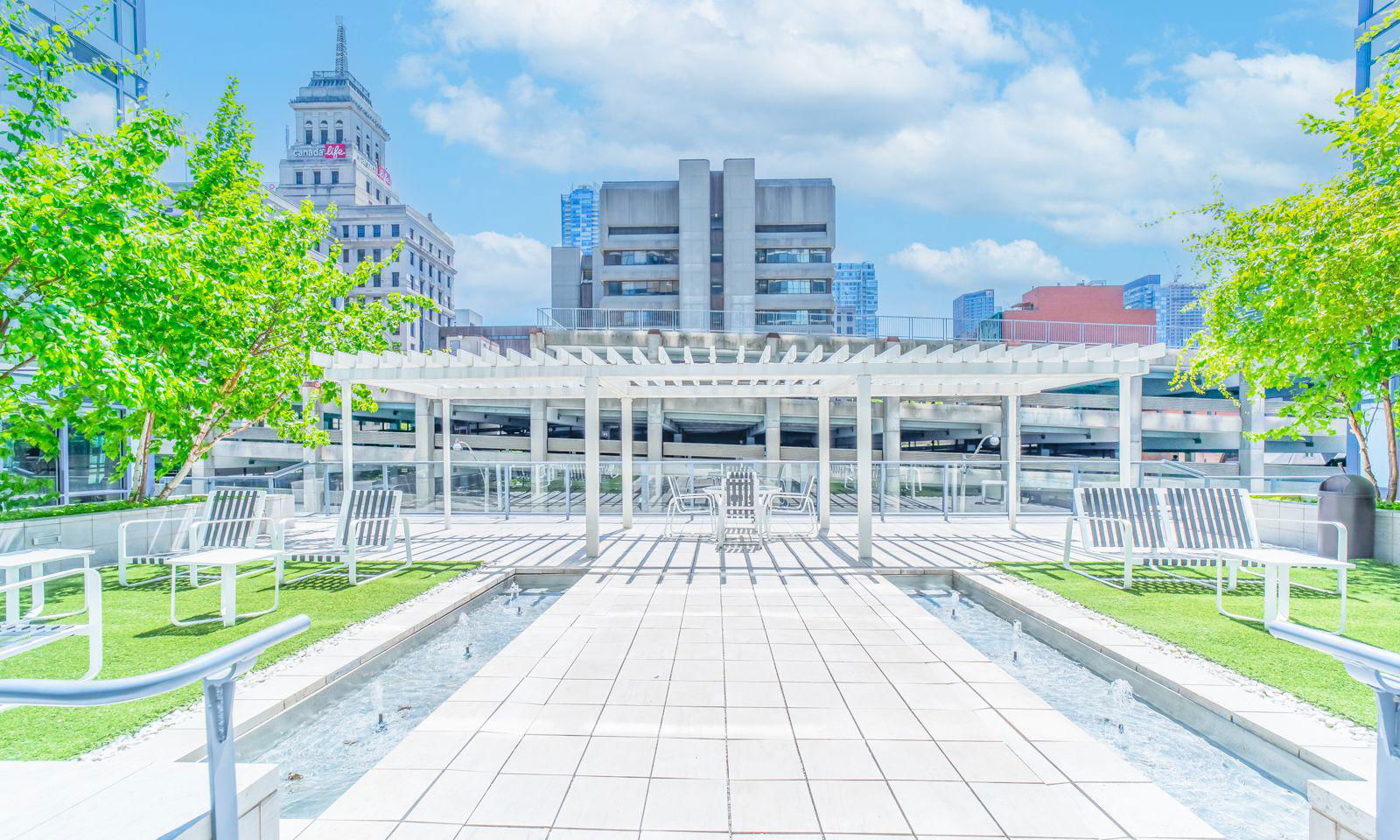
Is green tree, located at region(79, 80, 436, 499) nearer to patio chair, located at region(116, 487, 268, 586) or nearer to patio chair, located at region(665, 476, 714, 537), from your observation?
patio chair, located at region(116, 487, 268, 586)

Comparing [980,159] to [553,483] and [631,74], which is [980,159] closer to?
[631,74]

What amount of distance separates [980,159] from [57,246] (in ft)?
78.0

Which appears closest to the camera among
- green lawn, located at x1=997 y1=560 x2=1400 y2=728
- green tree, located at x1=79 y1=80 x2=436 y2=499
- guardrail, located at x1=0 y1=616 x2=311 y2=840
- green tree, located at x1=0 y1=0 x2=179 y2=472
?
guardrail, located at x1=0 y1=616 x2=311 y2=840

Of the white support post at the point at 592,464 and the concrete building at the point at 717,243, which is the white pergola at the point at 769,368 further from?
the concrete building at the point at 717,243

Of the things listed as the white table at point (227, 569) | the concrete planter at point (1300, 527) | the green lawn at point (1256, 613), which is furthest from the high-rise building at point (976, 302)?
the white table at point (227, 569)

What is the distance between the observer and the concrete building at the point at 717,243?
45.9 m

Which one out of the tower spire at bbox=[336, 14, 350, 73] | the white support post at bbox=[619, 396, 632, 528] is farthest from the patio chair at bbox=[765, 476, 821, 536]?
the tower spire at bbox=[336, 14, 350, 73]

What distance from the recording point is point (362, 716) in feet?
12.4

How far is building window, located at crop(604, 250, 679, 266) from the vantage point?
4775cm

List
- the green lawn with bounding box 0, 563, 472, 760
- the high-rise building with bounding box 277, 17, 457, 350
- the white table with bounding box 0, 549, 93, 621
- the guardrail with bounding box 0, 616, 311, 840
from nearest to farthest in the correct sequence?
1. the guardrail with bounding box 0, 616, 311, 840
2. the green lawn with bounding box 0, 563, 472, 760
3. the white table with bounding box 0, 549, 93, 621
4. the high-rise building with bounding box 277, 17, 457, 350

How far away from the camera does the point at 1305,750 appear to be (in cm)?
300

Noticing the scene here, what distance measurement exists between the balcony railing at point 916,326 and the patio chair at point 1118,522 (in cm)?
1570

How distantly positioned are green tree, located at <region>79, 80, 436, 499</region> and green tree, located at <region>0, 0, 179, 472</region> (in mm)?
481

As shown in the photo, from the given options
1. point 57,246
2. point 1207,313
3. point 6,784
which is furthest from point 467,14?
point 1207,313
